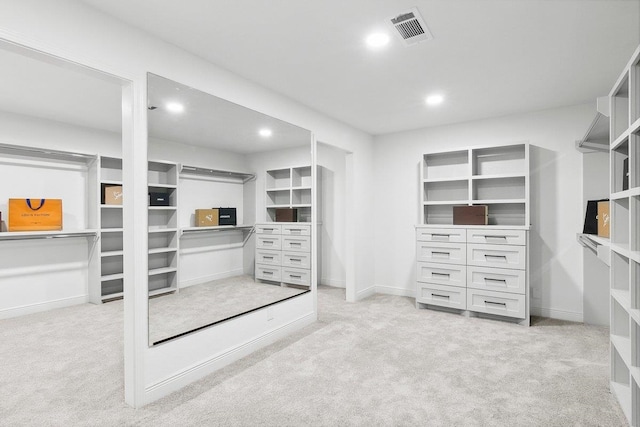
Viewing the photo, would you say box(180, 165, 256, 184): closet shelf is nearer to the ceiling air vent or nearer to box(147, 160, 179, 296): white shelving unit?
box(147, 160, 179, 296): white shelving unit

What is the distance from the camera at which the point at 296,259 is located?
3.61 m

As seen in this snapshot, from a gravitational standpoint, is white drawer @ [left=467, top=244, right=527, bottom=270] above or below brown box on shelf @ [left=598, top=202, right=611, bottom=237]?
below

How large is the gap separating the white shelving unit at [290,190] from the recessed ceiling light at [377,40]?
154cm

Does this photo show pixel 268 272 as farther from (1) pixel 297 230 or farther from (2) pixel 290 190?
(2) pixel 290 190

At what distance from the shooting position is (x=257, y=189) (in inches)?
133

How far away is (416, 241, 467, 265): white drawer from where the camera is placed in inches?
156

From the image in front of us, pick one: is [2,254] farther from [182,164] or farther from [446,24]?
[446,24]

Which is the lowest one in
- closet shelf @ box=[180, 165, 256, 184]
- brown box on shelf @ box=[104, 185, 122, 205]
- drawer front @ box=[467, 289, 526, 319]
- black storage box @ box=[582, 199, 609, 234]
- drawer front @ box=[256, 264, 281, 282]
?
drawer front @ box=[467, 289, 526, 319]

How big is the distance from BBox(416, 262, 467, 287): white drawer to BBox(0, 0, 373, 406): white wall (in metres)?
1.74

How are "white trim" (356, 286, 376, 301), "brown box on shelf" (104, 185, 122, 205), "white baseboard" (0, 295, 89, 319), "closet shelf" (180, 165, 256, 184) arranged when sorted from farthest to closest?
"white trim" (356, 286, 376, 301) → "brown box on shelf" (104, 185, 122, 205) → "white baseboard" (0, 295, 89, 319) → "closet shelf" (180, 165, 256, 184)

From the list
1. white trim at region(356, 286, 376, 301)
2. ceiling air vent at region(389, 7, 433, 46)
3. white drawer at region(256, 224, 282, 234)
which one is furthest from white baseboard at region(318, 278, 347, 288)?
ceiling air vent at region(389, 7, 433, 46)

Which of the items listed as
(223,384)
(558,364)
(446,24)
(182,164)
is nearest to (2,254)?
(182,164)

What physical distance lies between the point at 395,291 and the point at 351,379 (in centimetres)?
272

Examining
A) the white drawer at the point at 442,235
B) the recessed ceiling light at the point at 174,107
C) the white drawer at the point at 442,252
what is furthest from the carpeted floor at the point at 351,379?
the recessed ceiling light at the point at 174,107
